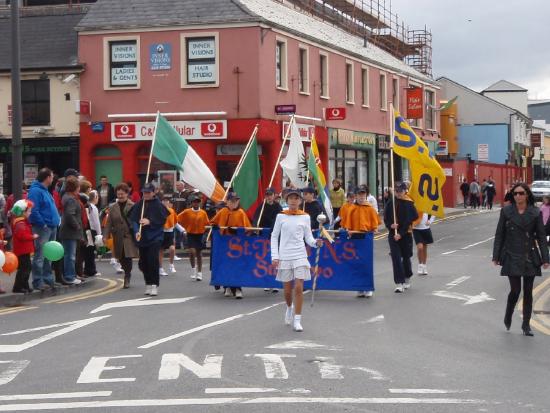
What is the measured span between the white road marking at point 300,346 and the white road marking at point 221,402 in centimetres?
252

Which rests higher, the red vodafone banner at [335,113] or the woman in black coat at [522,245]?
the red vodafone banner at [335,113]

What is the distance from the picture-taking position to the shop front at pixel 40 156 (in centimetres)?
3353

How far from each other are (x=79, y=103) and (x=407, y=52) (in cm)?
2920

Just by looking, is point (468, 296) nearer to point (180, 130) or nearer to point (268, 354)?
point (268, 354)

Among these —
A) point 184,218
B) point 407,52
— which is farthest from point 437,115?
point 184,218

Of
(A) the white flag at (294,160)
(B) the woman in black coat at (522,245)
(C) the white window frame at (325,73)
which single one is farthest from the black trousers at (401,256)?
(C) the white window frame at (325,73)

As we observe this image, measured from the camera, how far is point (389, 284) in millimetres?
17672

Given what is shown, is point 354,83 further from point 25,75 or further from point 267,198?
point 267,198

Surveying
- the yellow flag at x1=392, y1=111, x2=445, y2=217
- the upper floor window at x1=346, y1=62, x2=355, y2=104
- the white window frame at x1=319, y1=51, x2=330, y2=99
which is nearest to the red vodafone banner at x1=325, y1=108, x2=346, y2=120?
the white window frame at x1=319, y1=51, x2=330, y2=99

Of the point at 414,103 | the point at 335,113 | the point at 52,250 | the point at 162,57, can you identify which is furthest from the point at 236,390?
the point at 414,103

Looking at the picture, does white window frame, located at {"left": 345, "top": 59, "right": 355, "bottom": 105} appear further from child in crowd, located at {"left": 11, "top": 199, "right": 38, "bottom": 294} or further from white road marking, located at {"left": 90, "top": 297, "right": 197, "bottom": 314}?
child in crowd, located at {"left": 11, "top": 199, "right": 38, "bottom": 294}

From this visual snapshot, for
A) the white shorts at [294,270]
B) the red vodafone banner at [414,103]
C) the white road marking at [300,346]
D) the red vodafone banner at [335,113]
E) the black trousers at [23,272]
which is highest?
the red vodafone banner at [414,103]

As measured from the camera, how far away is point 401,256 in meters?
16.7

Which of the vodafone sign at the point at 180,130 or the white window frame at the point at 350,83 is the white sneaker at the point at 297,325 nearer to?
the vodafone sign at the point at 180,130
